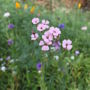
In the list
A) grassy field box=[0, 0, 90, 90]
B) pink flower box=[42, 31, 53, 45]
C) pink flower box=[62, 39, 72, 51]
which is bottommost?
grassy field box=[0, 0, 90, 90]

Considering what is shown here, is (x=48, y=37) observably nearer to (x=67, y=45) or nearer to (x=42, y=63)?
(x=67, y=45)

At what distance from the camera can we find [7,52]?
3088 millimetres

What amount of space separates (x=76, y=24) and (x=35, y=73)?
1175 millimetres

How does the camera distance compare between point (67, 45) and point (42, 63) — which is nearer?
point (67, 45)

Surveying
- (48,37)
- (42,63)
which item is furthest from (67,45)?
(42,63)

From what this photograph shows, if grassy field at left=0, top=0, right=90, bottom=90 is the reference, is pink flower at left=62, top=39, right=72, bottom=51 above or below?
above

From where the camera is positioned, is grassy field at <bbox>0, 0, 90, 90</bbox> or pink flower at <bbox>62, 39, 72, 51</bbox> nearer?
pink flower at <bbox>62, 39, 72, 51</bbox>

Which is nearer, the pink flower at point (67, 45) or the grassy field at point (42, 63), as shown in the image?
the pink flower at point (67, 45)

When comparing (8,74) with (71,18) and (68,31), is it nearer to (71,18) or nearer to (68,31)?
(68,31)

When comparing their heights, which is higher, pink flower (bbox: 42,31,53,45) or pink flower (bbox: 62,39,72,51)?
pink flower (bbox: 42,31,53,45)

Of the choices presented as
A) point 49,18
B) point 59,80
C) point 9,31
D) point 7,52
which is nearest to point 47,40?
point 59,80

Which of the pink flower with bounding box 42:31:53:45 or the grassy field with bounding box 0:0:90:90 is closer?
the pink flower with bounding box 42:31:53:45

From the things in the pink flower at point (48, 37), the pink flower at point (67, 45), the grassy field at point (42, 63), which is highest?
the pink flower at point (48, 37)

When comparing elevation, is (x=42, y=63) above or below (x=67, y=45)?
below
